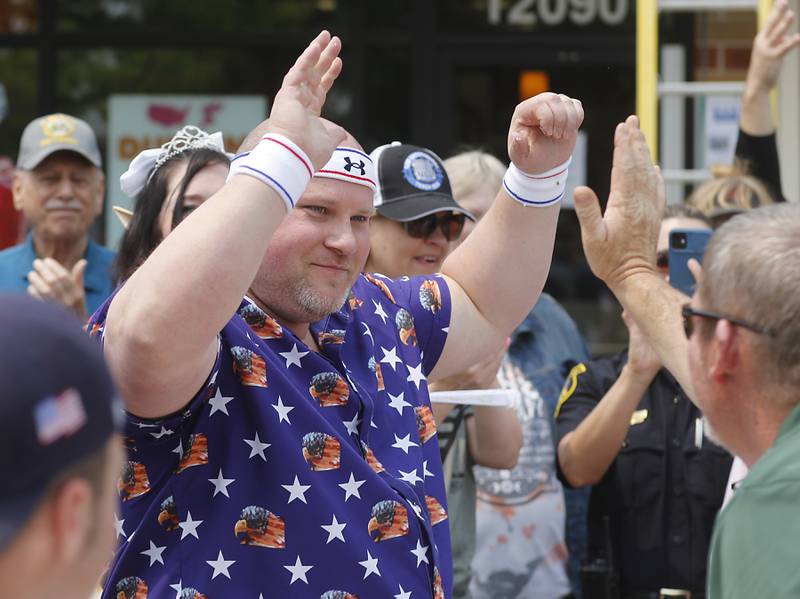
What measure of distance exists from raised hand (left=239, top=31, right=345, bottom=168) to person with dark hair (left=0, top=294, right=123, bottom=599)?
94 centimetres

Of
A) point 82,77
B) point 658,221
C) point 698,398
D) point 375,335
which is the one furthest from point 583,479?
point 82,77

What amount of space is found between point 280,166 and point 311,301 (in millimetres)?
354

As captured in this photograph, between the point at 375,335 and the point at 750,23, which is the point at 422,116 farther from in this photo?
the point at 375,335

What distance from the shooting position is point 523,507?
3799mm

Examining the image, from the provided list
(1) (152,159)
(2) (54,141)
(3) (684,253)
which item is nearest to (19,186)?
(2) (54,141)

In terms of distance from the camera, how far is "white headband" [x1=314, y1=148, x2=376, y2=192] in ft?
7.73

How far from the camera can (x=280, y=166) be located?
1.98 meters

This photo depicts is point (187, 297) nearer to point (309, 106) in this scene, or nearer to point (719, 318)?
point (309, 106)

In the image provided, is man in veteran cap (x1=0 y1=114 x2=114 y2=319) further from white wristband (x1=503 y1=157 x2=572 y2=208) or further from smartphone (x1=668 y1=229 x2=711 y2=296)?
white wristband (x1=503 y1=157 x2=572 y2=208)

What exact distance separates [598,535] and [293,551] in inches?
67.0

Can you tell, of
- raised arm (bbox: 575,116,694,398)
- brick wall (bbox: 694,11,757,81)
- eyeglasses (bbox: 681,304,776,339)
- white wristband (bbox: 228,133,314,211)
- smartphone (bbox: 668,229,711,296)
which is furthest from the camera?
brick wall (bbox: 694,11,757,81)

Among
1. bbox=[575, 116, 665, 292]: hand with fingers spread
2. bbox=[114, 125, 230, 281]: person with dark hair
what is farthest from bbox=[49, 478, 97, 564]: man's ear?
bbox=[575, 116, 665, 292]: hand with fingers spread

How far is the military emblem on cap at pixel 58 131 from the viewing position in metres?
4.56

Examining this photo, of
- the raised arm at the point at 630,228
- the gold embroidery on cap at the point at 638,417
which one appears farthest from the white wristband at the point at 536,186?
the gold embroidery on cap at the point at 638,417
